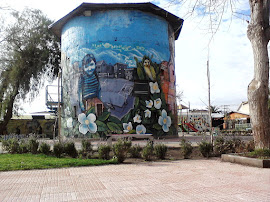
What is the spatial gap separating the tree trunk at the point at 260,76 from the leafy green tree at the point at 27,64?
23.9 meters

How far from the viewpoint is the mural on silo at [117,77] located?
22.2m

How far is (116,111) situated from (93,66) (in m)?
4.31

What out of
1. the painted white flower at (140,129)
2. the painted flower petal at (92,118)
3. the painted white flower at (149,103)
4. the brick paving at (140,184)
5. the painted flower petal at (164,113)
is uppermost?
the painted white flower at (149,103)

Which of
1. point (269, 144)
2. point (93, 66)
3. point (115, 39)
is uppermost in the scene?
point (115, 39)

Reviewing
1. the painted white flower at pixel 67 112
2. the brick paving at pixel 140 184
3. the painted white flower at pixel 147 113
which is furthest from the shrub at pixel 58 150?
the painted white flower at pixel 67 112

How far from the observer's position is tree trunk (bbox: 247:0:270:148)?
953cm

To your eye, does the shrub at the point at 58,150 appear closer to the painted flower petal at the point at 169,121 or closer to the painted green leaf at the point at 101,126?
the painted green leaf at the point at 101,126

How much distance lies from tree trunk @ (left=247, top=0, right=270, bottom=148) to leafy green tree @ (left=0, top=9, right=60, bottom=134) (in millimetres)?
23868

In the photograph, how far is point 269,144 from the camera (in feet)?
30.7

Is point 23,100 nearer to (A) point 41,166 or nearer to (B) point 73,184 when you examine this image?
(A) point 41,166

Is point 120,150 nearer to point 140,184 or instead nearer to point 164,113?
point 140,184

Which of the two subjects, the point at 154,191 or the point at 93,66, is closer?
the point at 154,191

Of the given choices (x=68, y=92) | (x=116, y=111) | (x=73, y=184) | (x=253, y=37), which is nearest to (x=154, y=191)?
(x=73, y=184)

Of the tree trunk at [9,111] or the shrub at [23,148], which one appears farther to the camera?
the tree trunk at [9,111]
